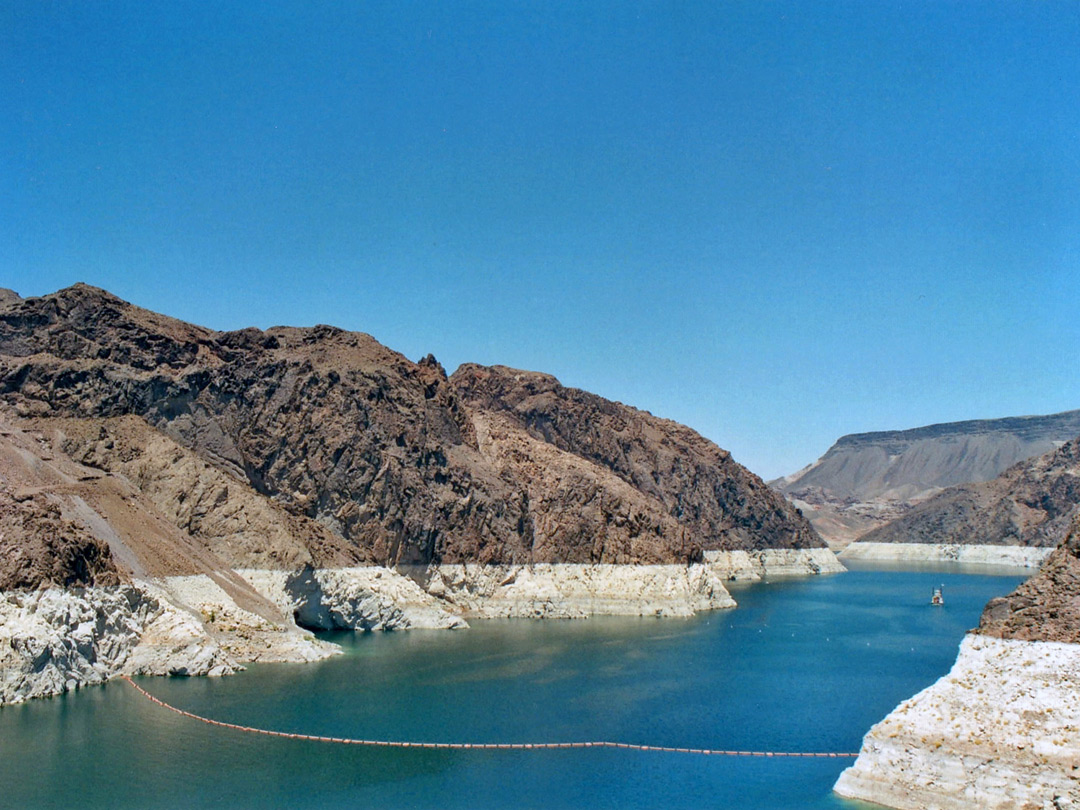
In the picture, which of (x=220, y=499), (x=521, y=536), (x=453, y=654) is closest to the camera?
(x=453, y=654)

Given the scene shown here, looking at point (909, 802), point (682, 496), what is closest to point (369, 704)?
point (909, 802)

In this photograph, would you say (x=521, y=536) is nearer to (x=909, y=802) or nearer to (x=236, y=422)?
(x=236, y=422)

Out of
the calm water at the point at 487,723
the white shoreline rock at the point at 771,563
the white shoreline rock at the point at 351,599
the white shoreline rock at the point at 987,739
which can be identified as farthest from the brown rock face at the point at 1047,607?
the white shoreline rock at the point at 771,563

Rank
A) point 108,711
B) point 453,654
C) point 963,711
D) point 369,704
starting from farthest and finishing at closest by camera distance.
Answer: point 453,654 → point 369,704 → point 108,711 → point 963,711

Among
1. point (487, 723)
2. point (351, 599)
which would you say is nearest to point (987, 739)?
point (487, 723)

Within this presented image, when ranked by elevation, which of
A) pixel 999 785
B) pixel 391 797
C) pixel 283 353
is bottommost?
pixel 391 797

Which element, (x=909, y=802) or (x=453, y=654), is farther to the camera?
(x=453, y=654)

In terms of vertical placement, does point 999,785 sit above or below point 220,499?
below
